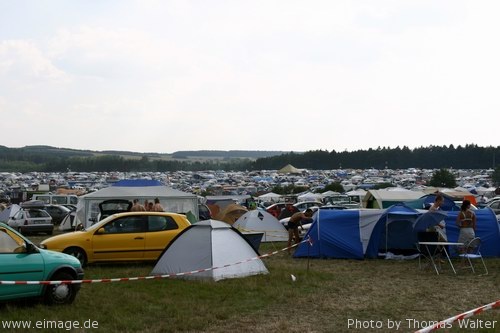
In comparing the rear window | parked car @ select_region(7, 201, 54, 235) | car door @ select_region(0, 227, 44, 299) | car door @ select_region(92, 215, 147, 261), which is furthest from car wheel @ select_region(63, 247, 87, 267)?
the rear window

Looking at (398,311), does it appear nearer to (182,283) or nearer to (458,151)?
(182,283)

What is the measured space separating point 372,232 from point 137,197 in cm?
1054

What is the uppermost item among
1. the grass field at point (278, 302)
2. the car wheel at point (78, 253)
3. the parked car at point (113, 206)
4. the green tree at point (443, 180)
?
the parked car at point (113, 206)

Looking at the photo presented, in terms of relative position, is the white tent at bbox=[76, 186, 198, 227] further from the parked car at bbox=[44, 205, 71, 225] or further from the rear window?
the parked car at bbox=[44, 205, 71, 225]

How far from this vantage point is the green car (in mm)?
8141

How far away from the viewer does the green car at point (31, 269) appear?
320 inches

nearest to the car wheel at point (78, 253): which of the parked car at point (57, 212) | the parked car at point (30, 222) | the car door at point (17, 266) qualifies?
the car door at point (17, 266)

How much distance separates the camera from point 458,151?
420ft

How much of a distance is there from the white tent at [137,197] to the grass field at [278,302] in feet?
33.1

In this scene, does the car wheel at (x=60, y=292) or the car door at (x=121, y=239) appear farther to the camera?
the car door at (x=121, y=239)

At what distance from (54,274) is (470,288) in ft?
23.2

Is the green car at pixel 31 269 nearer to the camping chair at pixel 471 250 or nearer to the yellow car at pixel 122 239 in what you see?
the yellow car at pixel 122 239

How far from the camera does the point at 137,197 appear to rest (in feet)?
75.2

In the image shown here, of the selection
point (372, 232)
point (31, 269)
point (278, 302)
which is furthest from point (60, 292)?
point (372, 232)
